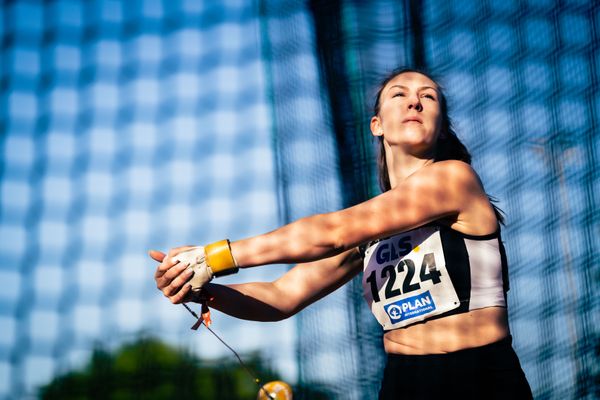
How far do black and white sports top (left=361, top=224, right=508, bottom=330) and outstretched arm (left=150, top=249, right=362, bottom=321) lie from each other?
0.25m

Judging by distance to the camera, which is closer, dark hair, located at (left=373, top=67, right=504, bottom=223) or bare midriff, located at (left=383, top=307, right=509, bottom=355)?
bare midriff, located at (left=383, top=307, right=509, bottom=355)

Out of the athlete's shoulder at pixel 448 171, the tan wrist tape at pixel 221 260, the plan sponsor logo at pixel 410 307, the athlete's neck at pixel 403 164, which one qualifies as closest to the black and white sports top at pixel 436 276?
the plan sponsor logo at pixel 410 307

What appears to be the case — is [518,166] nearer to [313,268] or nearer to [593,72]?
[593,72]

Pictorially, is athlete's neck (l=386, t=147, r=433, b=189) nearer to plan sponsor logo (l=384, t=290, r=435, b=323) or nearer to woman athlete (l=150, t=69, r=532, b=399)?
woman athlete (l=150, t=69, r=532, b=399)

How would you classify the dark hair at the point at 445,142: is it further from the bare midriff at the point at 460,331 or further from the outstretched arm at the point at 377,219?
the bare midriff at the point at 460,331

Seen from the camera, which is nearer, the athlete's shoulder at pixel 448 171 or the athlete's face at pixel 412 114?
the athlete's shoulder at pixel 448 171

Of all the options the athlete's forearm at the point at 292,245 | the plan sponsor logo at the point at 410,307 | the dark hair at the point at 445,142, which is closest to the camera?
the athlete's forearm at the point at 292,245

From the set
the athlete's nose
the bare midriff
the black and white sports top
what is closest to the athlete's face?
the athlete's nose

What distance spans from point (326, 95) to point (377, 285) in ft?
5.83

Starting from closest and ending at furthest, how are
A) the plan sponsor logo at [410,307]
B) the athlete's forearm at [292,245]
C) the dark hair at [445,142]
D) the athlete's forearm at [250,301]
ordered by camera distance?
the athlete's forearm at [292,245]
the plan sponsor logo at [410,307]
the athlete's forearm at [250,301]
the dark hair at [445,142]

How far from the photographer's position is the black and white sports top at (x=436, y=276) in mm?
1788

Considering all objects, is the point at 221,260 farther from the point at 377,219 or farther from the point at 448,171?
the point at 448,171

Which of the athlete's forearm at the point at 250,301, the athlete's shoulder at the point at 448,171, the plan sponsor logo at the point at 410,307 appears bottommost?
the plan sponsor logo at the point at 410,307

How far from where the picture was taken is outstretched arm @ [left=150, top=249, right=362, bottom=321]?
2059 mm
